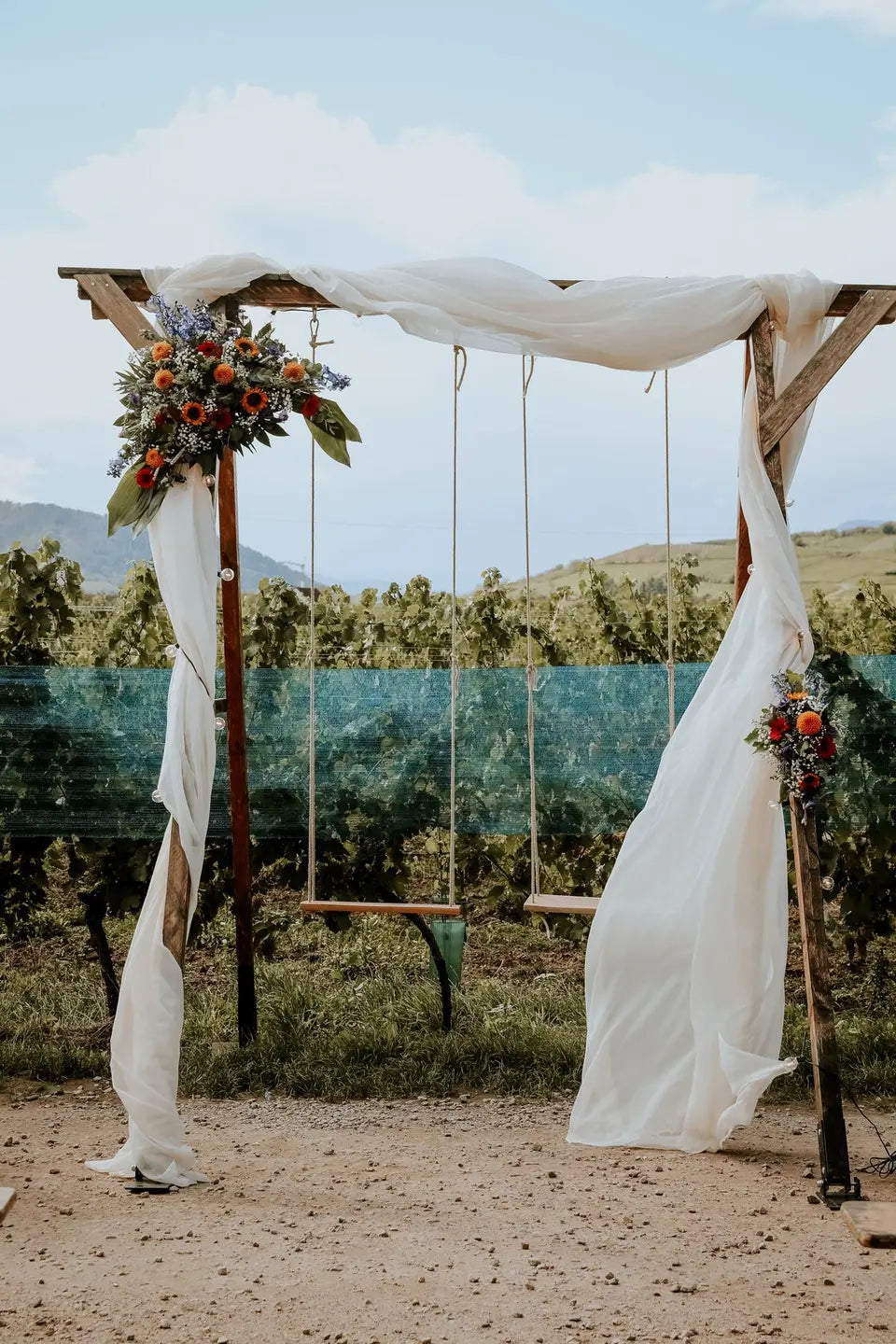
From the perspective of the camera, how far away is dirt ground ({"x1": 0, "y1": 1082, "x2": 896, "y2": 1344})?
2.34 metres

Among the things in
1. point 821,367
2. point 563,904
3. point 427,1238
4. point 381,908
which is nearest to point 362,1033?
point 381,908

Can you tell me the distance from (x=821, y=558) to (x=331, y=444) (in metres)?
12.4

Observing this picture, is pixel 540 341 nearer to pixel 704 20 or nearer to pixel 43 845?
pixel 43 845

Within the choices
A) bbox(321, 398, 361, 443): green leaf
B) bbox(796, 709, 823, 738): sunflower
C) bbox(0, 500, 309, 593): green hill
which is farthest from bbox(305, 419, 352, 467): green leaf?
bbox(0, 500, 309, 593): green hill

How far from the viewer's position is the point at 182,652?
3188 millimetres

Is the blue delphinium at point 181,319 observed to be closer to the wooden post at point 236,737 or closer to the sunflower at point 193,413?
the sunflower at point 193,413

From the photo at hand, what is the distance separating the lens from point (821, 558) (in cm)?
1493

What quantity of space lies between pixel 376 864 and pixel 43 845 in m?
1.11

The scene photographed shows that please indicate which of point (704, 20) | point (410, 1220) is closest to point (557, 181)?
point (704, 20)

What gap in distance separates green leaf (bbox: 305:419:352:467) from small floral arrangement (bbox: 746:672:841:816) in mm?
1229

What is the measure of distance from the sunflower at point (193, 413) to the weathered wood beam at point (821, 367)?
1.38 m

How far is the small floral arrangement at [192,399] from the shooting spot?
317 cm

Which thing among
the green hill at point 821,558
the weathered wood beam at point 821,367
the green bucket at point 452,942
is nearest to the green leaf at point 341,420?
the weathered wood beam at point 821,367

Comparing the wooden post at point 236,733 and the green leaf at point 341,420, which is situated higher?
the green leaf at point 341,420
